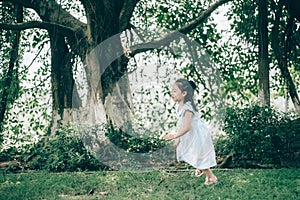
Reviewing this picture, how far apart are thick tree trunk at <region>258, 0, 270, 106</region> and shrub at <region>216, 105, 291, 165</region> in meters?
0.65

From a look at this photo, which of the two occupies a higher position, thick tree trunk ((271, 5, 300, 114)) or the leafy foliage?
thick tree trunk ((271, 5, 300, 114))

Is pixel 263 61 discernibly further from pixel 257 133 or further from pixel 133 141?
pixel 133 141

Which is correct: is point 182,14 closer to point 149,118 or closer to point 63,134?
point 149,118

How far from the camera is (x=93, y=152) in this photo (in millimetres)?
8680

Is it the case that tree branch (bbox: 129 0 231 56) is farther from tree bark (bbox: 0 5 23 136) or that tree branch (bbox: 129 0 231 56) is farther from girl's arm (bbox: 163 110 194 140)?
girl's arm (bbox: 163 110 194 140)

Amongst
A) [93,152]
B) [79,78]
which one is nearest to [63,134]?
[93,152]

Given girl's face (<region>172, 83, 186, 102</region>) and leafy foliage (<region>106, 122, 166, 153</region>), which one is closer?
girl's face (<region>172, 83, 186, 102</region>)

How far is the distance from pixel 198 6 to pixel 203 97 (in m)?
2.49

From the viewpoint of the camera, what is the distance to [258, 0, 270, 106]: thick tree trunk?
9.25 m

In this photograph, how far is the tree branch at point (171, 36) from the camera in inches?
409

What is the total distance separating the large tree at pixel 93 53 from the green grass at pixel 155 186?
9.11ft

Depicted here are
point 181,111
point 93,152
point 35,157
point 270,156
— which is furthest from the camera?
point 35,157

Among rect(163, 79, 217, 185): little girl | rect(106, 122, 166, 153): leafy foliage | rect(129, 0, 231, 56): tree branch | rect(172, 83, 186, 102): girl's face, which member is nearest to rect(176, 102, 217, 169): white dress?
rect(163, 79, 217, 185): little girl

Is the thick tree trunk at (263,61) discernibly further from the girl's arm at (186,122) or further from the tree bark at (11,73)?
the tree bark at (11,73)
